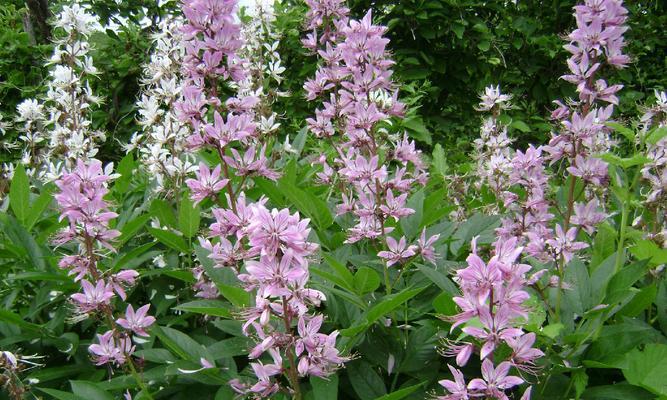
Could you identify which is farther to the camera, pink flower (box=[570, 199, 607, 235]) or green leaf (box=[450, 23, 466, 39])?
green leaf (box=[450, 23, 466, 39])

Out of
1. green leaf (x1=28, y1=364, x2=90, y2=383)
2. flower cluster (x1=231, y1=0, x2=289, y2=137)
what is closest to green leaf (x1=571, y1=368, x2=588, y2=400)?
green leaf (x1=28, y1=364, x2=90, y2=383)

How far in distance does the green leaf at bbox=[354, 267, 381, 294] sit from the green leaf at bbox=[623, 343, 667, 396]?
0.60 m

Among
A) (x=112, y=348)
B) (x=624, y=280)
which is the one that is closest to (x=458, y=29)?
(x=624, y=280)

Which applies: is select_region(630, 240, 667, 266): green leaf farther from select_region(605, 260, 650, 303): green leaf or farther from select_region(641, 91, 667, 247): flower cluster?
select_region(641, 91, 667, 247): flower cluster

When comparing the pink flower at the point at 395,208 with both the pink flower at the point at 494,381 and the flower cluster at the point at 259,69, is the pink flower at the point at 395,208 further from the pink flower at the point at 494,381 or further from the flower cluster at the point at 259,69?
the flower cluster at the point at 259,69

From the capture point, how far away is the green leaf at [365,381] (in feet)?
5.16

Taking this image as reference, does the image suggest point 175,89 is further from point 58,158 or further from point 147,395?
point 147,395

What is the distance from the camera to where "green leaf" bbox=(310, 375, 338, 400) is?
4.79 ft

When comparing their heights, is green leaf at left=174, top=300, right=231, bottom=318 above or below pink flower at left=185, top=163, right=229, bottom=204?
below

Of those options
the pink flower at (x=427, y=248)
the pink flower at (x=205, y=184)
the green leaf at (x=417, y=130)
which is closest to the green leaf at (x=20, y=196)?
the pink flower at (x=205, y=184)

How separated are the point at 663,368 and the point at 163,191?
1.92 m

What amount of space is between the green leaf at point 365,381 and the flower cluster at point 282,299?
0.16 m

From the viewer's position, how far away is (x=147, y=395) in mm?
1544

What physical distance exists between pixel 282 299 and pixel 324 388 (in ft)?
0.88
